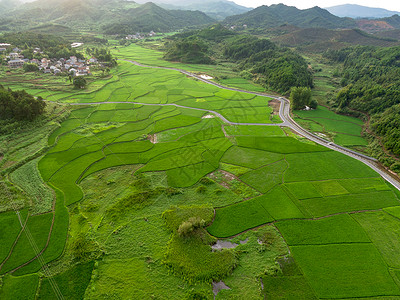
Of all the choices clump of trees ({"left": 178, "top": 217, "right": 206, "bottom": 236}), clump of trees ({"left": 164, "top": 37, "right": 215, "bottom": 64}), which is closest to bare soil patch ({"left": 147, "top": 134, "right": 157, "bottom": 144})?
clump of trees ({"left": 178, "top": 217, "right": 206, "bottom": 236})

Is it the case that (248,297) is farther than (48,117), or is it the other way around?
(48,117)

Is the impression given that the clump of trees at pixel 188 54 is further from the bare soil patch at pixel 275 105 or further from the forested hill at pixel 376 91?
the forested hill at pixel 376 91

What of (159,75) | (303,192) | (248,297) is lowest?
(248,297)

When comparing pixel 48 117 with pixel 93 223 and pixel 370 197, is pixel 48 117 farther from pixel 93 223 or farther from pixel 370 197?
pixel 370 197

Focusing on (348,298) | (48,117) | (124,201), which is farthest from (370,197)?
(48,117)

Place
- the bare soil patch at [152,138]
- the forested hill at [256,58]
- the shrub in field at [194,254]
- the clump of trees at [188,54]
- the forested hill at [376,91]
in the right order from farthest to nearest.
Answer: the clump of trees at [188,54] < the forested hill at [256,58] < the forested hill at [376,91] < the bare soil patch at [152,138] < the shrub in field at [194,254]

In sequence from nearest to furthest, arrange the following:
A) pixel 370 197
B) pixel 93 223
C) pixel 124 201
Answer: pixel 93 223, pixel 124 201, pixel 370 197

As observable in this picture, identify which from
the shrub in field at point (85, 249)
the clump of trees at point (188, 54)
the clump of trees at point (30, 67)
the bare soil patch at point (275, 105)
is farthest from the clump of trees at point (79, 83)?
the bare soil patch at point (275, 105)

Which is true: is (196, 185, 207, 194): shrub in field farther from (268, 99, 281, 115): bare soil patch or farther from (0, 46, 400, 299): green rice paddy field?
(268, 99, 281, 115): bare soil patch
